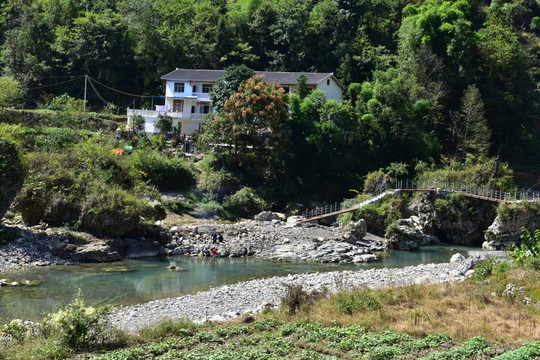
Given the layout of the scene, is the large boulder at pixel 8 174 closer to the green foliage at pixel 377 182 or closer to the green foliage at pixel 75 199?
the green foliage at pixel 75 199

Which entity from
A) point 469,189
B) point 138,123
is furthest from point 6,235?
point 469,189

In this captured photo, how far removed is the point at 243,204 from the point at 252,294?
2086cm

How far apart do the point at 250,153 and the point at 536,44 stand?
1830 inches

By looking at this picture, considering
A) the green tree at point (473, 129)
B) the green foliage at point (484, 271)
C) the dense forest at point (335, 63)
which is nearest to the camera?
the green foliage at point (484, 271)

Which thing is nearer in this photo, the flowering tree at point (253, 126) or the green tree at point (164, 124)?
the flowering tree at point (253, 126)

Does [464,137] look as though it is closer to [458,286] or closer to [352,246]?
[352,246]

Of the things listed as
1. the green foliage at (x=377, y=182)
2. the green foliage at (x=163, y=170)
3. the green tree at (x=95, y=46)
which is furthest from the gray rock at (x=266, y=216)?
the green tree at (x=95, y=46)

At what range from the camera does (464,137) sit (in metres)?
48.6

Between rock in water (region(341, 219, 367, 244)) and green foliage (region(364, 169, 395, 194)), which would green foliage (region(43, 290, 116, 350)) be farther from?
green foliage (region(364, 169, 395, 194))

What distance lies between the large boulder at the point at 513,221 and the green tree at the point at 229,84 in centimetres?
2293

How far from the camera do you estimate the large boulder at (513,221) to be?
36719mm

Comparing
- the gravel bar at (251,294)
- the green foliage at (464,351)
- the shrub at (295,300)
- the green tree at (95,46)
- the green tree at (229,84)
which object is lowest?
the gravel bar at (251,294)

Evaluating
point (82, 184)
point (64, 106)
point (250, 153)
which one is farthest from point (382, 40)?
point (82, 184)

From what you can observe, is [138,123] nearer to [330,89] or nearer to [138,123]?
[138,123]
